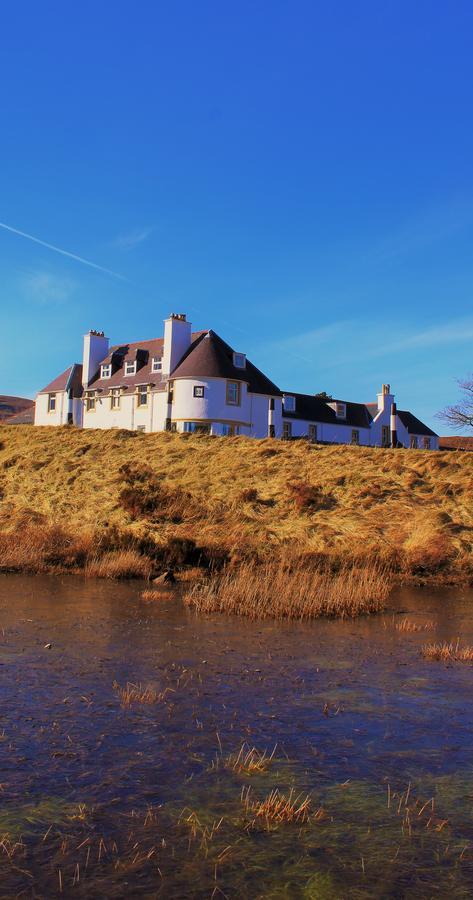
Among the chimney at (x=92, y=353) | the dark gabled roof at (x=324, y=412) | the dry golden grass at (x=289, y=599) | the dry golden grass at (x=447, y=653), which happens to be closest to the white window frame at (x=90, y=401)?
the chimney at (x=92, y=353)

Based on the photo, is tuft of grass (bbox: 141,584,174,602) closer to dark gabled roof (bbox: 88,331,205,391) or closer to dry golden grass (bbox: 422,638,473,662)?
dry golden grass (bbox: 422,638,473,662)

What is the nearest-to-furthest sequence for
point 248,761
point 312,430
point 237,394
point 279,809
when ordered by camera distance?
point 279,809
point 248,761
point 237,394
point 312,430

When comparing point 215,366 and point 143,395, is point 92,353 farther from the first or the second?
point 215,366

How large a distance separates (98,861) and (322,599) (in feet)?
40.1

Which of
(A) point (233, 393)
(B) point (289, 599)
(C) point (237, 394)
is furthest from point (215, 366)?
(B) point (289, 599)

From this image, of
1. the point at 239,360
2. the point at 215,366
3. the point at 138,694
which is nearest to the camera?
the point at 138,694

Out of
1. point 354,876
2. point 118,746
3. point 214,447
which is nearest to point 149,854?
point 354,876

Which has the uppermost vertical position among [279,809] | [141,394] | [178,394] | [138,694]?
[141,394]

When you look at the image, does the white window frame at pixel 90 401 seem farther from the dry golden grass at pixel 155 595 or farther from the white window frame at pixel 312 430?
the dry golden grass at pixel 155 595

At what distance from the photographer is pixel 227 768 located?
7488 millimetres

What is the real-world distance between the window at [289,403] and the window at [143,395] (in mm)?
15905

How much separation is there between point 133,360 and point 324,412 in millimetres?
22106

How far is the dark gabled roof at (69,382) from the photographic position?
2788 inches

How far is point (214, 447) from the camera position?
39719mm
